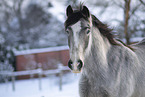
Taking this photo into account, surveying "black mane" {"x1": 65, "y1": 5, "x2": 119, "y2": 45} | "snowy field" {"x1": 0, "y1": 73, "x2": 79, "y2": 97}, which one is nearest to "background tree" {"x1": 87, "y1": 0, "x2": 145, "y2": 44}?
"snowy field" {"x1": 0, "y1": 73, "x2": 79, "y2": 97}

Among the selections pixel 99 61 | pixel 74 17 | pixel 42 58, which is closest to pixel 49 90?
pixel 42 58

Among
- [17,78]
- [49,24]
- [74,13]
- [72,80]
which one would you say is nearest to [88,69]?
[74,13]

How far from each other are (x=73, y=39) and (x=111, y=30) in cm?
89

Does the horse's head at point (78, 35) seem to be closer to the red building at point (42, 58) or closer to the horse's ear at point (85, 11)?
the horse's ear at point (85, 11)

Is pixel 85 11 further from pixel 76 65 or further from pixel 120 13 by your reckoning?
pixel 120 13

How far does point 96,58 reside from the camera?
216 cm

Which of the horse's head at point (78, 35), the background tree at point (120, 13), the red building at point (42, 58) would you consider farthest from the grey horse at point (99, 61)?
the red building at point (42, 58)

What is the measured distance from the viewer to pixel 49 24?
22.2m

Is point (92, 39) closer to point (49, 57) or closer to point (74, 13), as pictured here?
point (74, 13)

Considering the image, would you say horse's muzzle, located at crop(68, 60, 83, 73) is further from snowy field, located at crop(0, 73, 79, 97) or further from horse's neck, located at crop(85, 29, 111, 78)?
snowy field, located at crop(0, 73, 79, 97)

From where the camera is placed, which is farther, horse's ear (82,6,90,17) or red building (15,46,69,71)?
red building (15,46,69,71)

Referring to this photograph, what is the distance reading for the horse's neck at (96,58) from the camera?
213 cm

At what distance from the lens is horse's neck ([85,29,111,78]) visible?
2.13 metres

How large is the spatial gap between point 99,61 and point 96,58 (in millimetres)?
59
